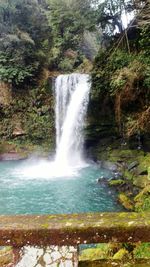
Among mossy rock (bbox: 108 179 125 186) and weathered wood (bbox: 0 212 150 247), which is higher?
weathered wood (bbox: 0 212 150 247)

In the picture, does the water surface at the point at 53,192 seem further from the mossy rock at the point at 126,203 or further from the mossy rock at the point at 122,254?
the mossy rock at the point at 122,254

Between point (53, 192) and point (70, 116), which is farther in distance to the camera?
point (70, 116)

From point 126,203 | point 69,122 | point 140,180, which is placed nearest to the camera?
point 126,203

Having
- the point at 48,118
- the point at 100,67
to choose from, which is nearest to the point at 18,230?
the point at 100,67

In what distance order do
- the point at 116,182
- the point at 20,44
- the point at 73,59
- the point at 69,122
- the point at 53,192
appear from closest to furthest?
the point at 53,192 < the point at 116,182 < the point at 69,122 < the point at 20,44 < the point at 73,59

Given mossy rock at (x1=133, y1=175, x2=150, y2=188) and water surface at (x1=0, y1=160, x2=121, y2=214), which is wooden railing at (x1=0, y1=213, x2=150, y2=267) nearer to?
water surface at (x1=0, y1=160, x2=121, y2=214)

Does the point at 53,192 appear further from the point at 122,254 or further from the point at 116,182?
the point at 122,254

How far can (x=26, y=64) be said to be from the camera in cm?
1558

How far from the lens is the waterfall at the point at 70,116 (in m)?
13.3

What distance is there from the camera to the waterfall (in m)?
13.3

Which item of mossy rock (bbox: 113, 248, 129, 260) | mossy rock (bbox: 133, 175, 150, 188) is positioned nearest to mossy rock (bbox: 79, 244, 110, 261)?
mossy rock (bbox: 113, 248, 129, 260)

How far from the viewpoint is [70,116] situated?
13.8 metres

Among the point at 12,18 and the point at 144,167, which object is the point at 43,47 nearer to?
the point at 12,18

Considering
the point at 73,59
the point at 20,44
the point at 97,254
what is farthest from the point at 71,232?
the point at 73,59
